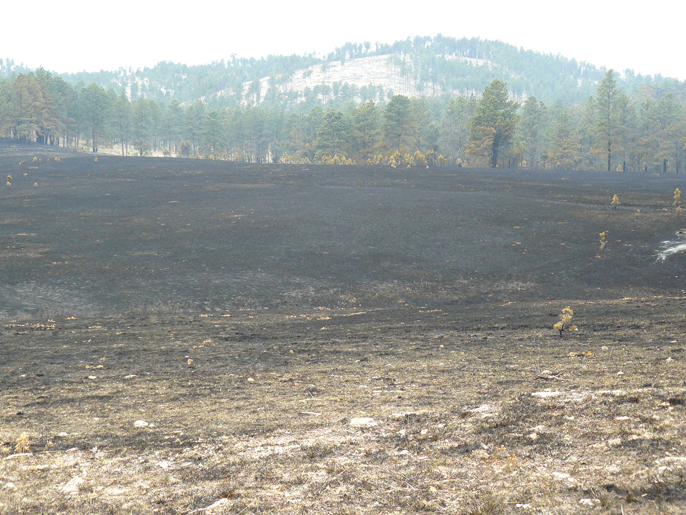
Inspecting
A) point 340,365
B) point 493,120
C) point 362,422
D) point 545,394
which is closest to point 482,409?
point 545,394

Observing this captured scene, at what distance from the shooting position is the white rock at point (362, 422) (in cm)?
654

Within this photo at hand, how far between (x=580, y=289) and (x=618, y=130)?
84651 mm

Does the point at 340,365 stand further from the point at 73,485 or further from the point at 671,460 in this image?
the point at 671,460

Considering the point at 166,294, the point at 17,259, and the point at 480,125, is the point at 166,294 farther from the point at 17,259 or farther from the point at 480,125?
the point at 480,125

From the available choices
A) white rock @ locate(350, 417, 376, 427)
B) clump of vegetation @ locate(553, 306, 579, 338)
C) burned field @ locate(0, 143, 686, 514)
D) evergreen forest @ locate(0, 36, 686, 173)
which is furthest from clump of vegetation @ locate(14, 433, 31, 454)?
evergreen forest @ locate(0, 36, 686, 173)

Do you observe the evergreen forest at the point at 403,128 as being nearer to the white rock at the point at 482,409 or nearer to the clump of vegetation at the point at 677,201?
the clump of vegetation at the point at 677,201

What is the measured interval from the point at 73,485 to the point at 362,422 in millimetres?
3381

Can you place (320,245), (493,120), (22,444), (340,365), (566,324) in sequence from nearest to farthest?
(22,444), (340,365), (566,324), (320,245), (493,120)

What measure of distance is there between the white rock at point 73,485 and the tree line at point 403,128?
85.4 m

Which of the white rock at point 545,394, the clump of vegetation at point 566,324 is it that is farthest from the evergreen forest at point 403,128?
the white rock at point 545,394

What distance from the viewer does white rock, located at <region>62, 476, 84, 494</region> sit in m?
5.11

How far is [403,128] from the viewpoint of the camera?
10338cm

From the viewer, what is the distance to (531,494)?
432cm

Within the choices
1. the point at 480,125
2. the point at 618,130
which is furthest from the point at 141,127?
the point at 618,130
